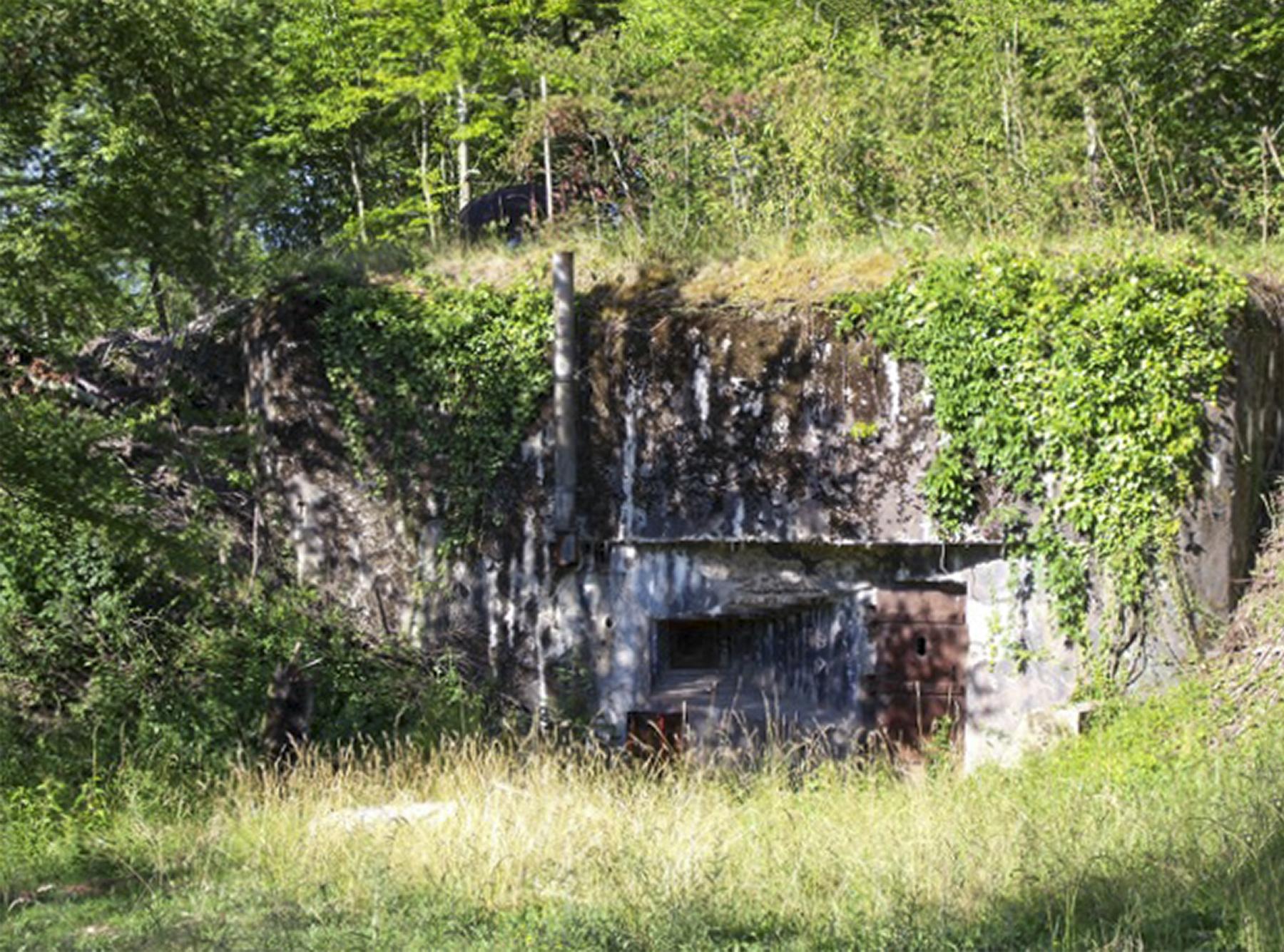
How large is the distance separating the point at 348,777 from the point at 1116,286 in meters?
5.86

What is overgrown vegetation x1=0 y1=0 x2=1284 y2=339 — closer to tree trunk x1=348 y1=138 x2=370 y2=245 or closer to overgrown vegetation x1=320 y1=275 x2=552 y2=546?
tree trunk x1=348 y1=138 x2=370 y2=245

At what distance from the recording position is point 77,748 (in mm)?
8930

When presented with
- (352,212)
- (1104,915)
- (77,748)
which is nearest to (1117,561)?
(1104,915)

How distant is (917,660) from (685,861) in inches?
176

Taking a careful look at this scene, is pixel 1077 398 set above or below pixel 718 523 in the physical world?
above

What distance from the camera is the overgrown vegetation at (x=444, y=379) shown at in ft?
34.9

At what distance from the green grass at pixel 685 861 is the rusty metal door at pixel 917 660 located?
1659 millimetres

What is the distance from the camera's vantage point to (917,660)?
1002 cm

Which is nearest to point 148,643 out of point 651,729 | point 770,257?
point 651,729

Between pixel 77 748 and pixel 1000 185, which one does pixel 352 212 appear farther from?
pixel 77 748

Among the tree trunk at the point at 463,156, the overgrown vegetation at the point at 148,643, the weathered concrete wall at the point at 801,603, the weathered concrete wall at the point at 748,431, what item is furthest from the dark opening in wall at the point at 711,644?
the tree trunk at the point at 463,156

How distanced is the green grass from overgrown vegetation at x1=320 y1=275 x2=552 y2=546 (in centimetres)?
291

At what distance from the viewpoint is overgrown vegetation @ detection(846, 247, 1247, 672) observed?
9391 millimetres

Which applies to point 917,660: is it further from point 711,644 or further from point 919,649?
point 711,644
